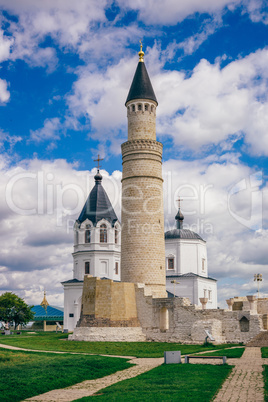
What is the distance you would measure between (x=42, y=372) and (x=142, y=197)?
61.1ft

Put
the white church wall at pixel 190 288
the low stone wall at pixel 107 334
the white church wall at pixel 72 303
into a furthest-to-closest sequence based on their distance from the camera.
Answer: the white church wall at pixel 190 288 → the white church wall at pixel 72 303 → the low stone wall at pixel 107 334

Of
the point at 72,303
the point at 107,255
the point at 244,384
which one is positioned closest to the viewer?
the point at 244,384

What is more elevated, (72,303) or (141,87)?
(141,87)

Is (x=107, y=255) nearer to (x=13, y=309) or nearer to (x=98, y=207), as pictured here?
(x=98, y=207)

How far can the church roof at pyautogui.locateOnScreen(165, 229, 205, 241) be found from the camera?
53.2 metres

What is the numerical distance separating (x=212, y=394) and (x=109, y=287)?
1821 centimetres

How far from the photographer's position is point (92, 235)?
156 feet

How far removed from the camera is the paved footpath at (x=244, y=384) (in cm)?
1038

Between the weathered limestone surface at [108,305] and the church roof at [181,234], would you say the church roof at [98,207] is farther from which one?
Answer: the weathered limestone surface at [108,305]

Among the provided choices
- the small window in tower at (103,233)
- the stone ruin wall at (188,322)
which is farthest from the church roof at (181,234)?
the stone ruin wall at (188,322)

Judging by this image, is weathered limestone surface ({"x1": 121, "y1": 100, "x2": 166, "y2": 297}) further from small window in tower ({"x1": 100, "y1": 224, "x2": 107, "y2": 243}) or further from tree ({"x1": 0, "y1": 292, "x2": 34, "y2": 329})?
tree ({"x1": 0, "y1": 292, "x2": 34, "y2": 329})

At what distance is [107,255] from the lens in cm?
4706

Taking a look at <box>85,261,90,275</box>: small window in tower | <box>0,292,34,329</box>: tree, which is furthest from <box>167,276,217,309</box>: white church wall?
<box>0,292,34,329</box>: tree

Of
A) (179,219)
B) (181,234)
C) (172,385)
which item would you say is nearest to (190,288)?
(181,234)
